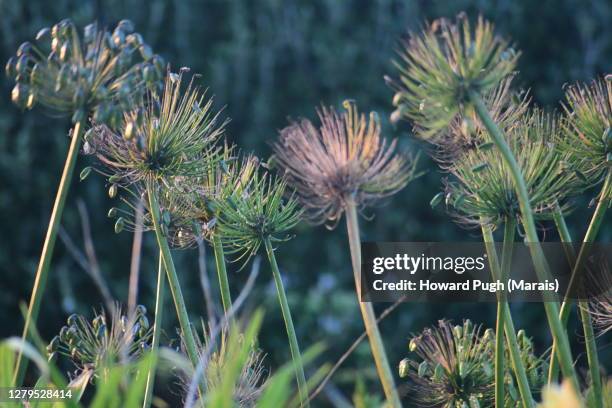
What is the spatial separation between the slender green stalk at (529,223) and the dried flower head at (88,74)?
596mm

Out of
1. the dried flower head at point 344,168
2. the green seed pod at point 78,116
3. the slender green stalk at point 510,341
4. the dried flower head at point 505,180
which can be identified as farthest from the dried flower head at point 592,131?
the green seed pod at point 78,116

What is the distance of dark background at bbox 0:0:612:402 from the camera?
18.4 ft

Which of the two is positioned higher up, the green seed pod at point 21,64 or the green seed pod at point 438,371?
the green seed pod at point 21,64

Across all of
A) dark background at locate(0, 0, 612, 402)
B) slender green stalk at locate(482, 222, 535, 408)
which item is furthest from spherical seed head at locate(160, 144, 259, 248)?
dark background at locate(0, 0, 612, 402)

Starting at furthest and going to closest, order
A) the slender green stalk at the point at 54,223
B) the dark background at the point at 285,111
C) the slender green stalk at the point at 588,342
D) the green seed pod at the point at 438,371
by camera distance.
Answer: the dark background at the point at 285,111 < the green seed pod at the point at 438,371 < the slender green stalk at the point at 588,342 < the slender green stalk at the point at 54,223

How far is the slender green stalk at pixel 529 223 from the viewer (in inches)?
64.0

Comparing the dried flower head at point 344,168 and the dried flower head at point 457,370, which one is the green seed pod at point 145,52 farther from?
the dried flower head at point 457,370

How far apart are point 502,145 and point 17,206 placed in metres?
4.56

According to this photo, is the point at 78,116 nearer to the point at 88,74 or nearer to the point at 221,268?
the point at 88,74

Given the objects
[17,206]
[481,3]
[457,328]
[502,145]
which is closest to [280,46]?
[481,3]

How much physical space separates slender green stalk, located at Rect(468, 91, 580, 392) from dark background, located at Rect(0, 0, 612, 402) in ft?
12.3

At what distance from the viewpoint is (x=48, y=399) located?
1689 mm

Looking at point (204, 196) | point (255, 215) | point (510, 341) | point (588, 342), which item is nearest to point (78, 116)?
point (204, 196)

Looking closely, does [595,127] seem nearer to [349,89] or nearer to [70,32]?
[70,32]
